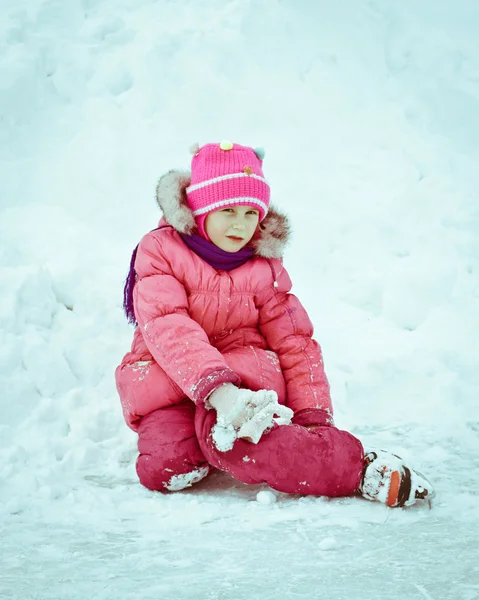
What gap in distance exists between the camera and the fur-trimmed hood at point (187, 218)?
2338 mm

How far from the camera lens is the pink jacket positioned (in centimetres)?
217

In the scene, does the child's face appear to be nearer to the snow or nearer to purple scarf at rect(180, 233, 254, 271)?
purple scarf at rect(180, 233, 254, 271)

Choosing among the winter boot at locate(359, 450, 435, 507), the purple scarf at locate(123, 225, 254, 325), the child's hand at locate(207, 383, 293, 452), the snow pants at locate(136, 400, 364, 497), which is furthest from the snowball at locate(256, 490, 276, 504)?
the purple scarf at locate(123, 225, 254, 325)

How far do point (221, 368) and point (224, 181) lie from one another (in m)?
0.72

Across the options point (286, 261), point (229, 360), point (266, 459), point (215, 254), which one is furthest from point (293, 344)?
point (286, 261)

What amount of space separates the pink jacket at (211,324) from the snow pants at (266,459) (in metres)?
0.17

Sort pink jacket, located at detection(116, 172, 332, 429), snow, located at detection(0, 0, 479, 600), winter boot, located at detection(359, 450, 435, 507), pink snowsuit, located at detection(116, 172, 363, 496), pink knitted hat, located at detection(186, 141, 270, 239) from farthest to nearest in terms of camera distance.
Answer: pink knitted hat, located at detection(186, 141, 270, 239) < pink jacket, located at detection(116, 172, 332, 429) < pink snowsuit, located at detection(116, 172, 363, 496) < winter boot, located at detection(359, 450, 435, 507) < snow, located at detection(0, 0, 479, 600)

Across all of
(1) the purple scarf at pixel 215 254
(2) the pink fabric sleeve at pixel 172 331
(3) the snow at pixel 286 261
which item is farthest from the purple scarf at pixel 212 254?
(3) the snow at pixel 286 261

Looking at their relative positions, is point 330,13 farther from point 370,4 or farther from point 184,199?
point 184,199

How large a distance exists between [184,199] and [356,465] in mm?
1131

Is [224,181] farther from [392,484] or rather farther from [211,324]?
[392,484]

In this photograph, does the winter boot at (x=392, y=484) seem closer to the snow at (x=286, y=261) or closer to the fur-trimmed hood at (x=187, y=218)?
the snow at (x=286, y=261)

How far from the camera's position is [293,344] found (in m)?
2.45

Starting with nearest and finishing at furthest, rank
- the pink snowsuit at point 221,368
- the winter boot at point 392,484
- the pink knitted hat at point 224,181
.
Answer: the winter boot at point 392,484, the pink snowsuit at point 221,368, the pink knitted hat at point 224,181
